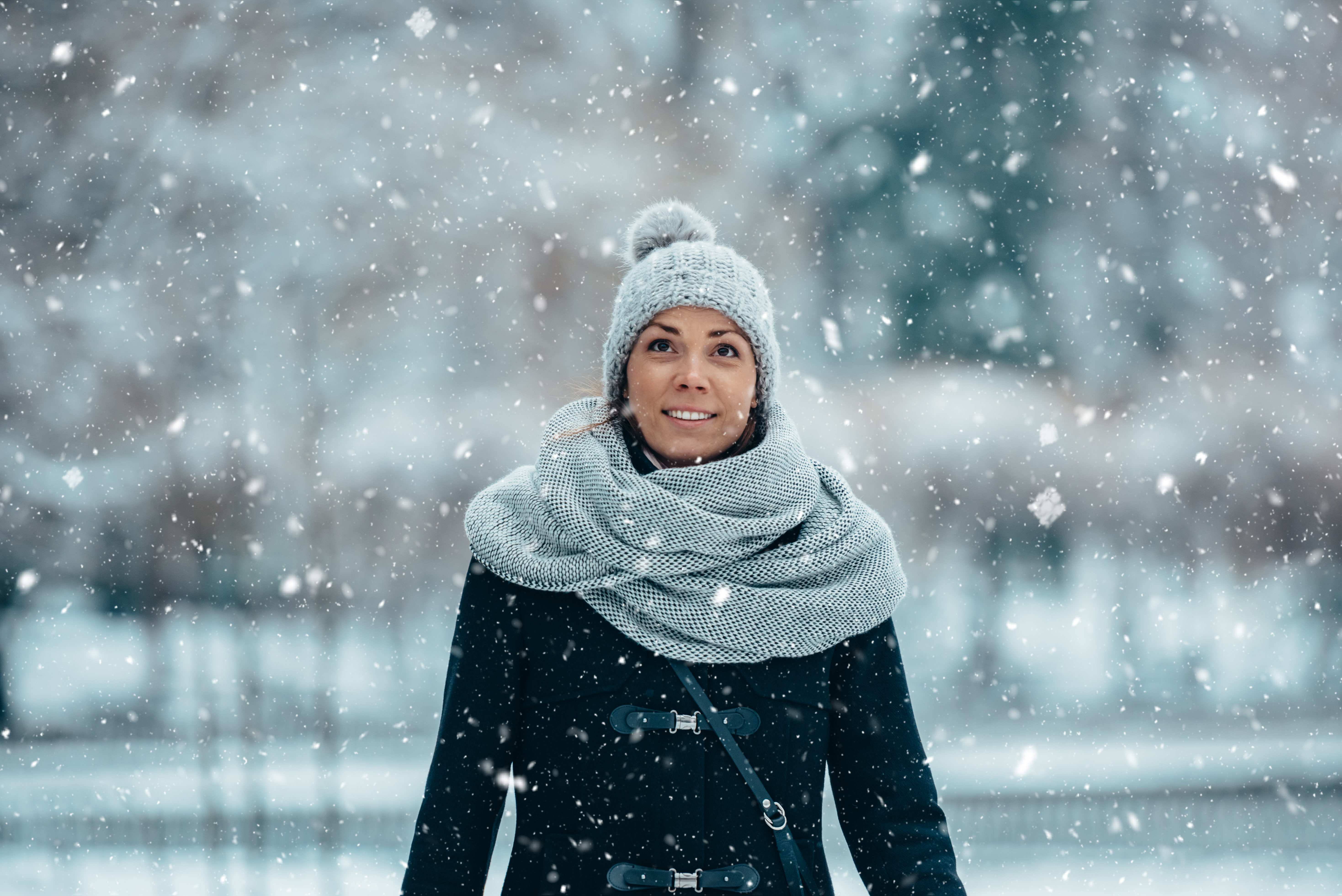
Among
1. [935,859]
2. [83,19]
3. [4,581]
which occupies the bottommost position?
[935,859]

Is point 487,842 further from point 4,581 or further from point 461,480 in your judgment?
point 4,581

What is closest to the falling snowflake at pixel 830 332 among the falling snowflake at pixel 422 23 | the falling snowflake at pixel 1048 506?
the falling snowflake at pixel 1048 506

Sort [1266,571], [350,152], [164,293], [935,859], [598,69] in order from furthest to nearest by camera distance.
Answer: [1266,571]
[598,69]
[350,152]
[164,293]
[935,859]

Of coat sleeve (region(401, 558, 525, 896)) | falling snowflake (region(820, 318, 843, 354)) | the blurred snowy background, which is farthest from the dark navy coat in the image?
falling snowflake (region(820, 318, 843, 354))

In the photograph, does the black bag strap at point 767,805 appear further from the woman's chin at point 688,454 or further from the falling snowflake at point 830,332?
the falling snowflake at point 830,332

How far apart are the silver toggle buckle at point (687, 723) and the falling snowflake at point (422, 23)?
8260 mm

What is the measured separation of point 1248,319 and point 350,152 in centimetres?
732

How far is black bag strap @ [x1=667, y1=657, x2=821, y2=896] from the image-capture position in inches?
68.4

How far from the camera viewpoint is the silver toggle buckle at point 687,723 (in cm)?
175

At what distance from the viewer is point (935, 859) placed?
5.77 feet

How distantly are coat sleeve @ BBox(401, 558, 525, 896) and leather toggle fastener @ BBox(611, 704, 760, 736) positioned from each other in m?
0.19

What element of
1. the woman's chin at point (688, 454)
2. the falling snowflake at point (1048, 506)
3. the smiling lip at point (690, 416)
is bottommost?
the woman's chin at point (688, 454)

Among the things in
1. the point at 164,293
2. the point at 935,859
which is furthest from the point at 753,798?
the point at 164,293

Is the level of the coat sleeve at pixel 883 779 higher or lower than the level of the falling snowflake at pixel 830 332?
lower
